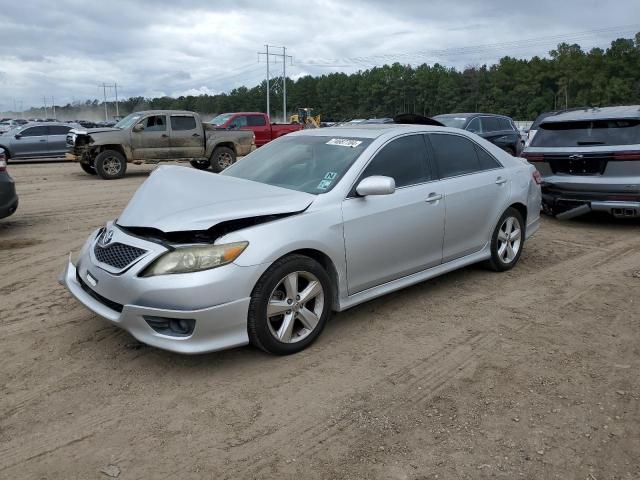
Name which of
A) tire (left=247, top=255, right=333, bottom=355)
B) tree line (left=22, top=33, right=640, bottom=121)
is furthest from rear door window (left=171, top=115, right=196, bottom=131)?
tree line (left=22, top=33, right=640, bottom=121)

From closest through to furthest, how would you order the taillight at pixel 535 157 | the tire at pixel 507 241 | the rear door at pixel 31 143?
the tire at pixel 507 241 < the taillight at pixel 535 157 < the rear door at pixel 31 143

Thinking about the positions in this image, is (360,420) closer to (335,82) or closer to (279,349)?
(279,349)

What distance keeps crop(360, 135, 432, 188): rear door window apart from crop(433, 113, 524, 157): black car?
9138mm

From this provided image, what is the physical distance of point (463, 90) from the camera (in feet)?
346

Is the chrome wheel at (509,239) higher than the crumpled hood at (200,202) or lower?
lower

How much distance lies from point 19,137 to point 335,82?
11537 cm

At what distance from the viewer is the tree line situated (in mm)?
79525

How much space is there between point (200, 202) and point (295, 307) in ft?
3.19

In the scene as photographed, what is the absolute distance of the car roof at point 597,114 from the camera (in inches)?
297

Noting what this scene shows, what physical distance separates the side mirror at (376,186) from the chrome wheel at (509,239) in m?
2.00

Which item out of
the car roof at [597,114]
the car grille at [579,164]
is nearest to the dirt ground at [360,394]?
the car grille at [579,164]

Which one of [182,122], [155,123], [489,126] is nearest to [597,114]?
[489,126]

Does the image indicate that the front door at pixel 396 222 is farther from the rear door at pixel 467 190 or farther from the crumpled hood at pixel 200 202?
the crumpled hood at pixel 200 202

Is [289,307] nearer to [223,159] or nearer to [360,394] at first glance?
[360,394]
